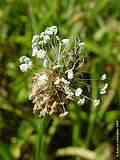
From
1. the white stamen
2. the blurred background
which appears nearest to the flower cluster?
the white stamen

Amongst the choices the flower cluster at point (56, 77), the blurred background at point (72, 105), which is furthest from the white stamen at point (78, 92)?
the blurred background at point (72, 105)

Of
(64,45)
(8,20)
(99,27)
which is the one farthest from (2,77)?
(64,45)

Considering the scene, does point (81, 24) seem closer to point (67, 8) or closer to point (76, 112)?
point (67, 8)

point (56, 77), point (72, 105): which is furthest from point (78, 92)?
point (72, 105)

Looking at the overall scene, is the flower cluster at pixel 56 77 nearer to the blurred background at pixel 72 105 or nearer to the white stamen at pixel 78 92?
the white stamen at pixel 78 92

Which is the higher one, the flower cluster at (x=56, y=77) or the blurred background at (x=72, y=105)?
the blurred background at (x=72, y=105)
